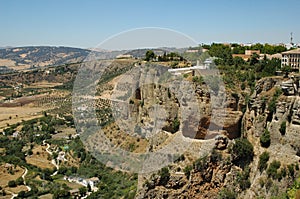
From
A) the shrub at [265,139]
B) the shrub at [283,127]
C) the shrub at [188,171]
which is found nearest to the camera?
the shrub at [283,127]

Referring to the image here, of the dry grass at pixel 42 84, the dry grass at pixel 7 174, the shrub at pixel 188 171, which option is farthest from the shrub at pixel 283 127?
the dry grass at pixel 42 84

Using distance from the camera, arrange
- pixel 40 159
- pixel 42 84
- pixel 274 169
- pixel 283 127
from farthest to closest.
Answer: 1. pixel 42 84
2. pixel 40 159
3. pixel 283 127
4. pixel 274 169

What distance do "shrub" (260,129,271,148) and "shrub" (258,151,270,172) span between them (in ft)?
0.84

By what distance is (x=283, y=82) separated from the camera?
10.4m

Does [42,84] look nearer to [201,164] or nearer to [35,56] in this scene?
[201,164]

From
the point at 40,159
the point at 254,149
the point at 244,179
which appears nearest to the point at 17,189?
the point at 40,159

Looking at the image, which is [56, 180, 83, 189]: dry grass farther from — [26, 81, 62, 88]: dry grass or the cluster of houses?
[26, 81, 62, 88]: dry grass

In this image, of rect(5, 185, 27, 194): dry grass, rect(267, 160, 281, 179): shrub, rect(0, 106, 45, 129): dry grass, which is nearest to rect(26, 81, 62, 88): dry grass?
rect(0, 106, 45, 129): dry grass

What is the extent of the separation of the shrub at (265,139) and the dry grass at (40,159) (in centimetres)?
1820

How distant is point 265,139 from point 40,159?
68.4 ft

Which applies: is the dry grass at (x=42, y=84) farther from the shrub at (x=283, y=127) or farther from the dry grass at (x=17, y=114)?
the shrub at (x=283, y=127)

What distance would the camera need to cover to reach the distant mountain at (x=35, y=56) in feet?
355

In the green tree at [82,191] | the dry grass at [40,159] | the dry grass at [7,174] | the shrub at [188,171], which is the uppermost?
the shrub at [188,171]

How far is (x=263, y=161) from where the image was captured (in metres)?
10.3
